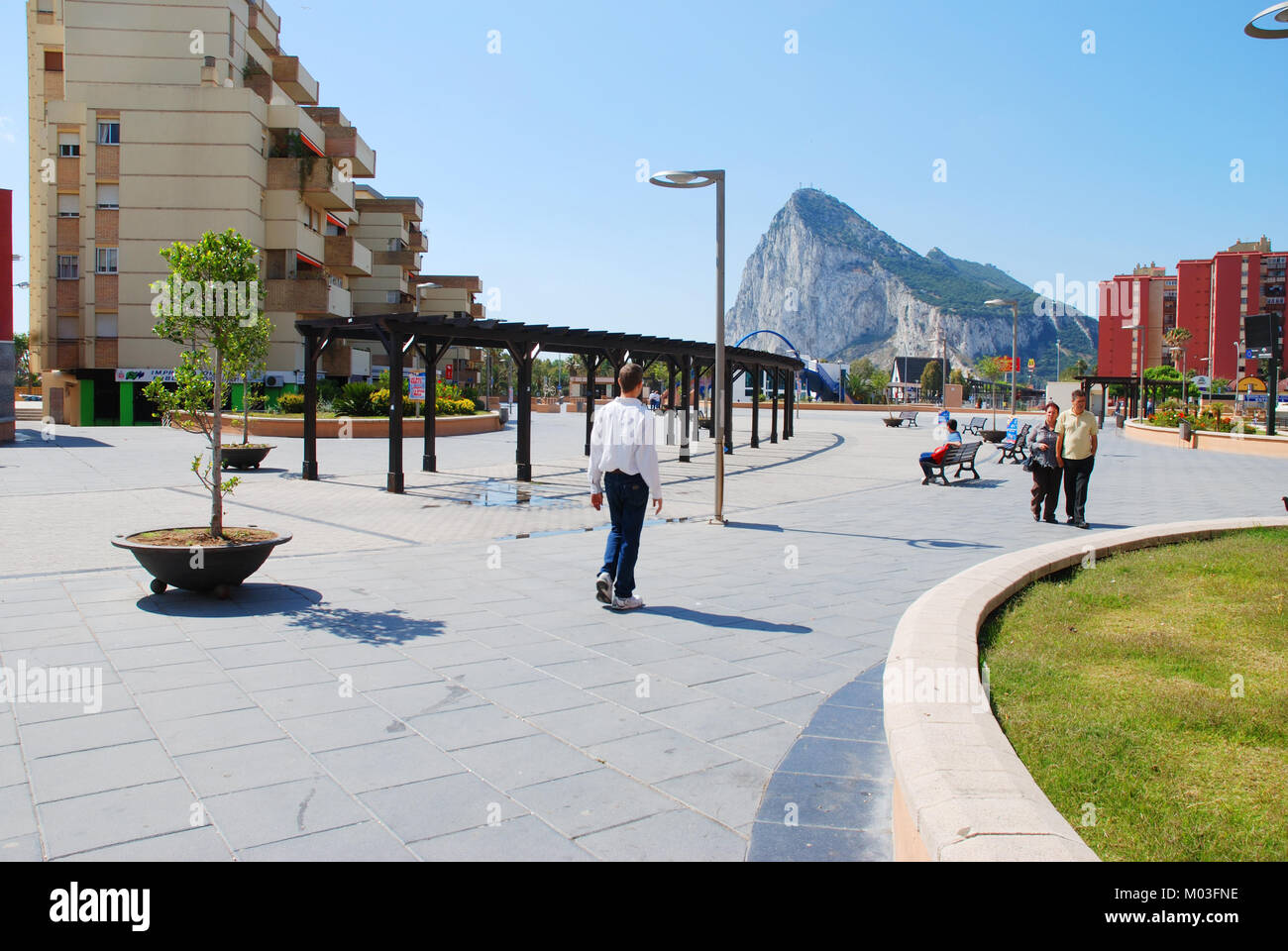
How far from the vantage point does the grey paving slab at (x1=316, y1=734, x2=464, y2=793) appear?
11.9ft

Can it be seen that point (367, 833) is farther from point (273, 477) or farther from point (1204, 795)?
point (273, 477)

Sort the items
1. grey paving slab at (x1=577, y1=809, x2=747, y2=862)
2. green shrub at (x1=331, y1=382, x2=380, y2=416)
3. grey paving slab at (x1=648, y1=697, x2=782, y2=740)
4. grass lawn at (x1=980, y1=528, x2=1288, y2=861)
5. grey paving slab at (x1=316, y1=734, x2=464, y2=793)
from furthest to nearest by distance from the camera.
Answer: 1. green shrub at (x1=331, y1=382, x2=380, y2=416)
2. grey paving slab at (x1=648, y1=697, x2=782, y2=740)
3. grey paving slab at (x1=316, y1=734, x2=464, y2=793)
4. grey paving slab at (x1=577, y1=809, x2=747, y2=862)
5. grass lawn at (x1=980, y1=528, x2=1288, y2=861)

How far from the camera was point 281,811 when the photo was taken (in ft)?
10.9

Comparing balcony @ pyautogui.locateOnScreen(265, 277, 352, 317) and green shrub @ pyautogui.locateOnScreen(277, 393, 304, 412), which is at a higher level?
balcony @ pyautogui.locateOnScreen(265, 277, 352, 317)

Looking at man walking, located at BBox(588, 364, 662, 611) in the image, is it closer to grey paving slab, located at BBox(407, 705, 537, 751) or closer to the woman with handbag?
grey paving slab, located at BBox(407, 705, 537, 751)

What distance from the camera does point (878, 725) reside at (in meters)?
4.38

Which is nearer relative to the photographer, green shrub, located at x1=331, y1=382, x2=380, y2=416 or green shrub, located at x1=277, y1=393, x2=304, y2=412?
green shrub, located at x1=331, y1=382, x2=380, y2=416

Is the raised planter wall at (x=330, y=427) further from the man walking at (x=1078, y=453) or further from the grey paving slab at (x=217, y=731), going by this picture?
the grey paving slab at (x=217, y=731)

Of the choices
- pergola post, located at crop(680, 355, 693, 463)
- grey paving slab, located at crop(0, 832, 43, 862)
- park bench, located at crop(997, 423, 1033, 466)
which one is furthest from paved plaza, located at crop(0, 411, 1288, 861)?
park bench, located at crop(997, 423, 1033, 466)

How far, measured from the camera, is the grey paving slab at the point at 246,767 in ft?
11.7

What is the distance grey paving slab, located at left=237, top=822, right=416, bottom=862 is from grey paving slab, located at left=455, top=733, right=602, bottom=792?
22.1 inches

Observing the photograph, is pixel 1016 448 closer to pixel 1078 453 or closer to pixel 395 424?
pixel 1078 453
